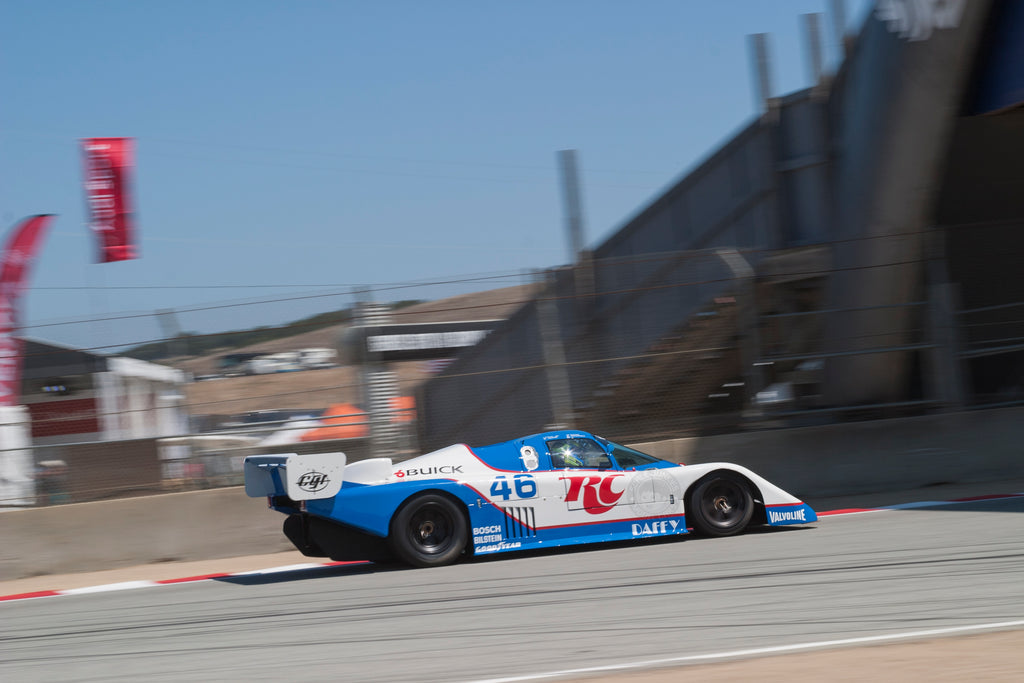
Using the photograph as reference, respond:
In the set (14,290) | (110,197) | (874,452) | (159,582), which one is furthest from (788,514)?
(110,197)

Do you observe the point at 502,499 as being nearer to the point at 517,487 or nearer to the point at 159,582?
the point at 517,487

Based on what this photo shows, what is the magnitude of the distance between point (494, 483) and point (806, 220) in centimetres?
1015

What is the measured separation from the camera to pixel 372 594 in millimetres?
6922

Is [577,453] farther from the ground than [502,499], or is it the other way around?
[577,453]

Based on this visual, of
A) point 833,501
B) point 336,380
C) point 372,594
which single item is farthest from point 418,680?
point 833,501

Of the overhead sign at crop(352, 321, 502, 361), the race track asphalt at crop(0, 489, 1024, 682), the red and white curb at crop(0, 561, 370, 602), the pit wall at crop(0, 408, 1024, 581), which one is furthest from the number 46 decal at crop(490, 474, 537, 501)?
the pit wall at crop(0, 408, 1024, 581)

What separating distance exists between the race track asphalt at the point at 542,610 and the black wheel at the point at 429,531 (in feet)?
0.63

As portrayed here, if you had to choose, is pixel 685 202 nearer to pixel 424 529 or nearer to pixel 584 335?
A: pixel 584 335

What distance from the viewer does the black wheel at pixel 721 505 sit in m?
8.37

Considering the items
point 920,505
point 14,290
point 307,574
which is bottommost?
point 920,505

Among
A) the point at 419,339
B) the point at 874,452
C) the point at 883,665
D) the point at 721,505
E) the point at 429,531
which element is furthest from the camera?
the point at 874,452

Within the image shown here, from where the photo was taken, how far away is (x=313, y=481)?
7586 mm

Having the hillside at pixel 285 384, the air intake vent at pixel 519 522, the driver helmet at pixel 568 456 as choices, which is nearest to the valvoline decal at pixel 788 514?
the driver helmet at pixel 568 456

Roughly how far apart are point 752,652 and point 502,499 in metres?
3.75
